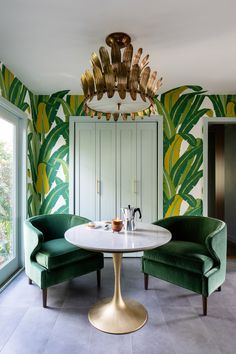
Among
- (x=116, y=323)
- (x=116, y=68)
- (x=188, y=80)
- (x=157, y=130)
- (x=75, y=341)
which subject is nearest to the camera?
(x=116, y=68)

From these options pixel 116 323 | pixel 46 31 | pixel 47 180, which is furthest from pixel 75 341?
pixel 46 31

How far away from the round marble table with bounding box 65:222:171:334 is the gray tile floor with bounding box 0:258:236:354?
0.07 m

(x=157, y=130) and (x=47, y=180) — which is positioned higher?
(x=157, y=130)

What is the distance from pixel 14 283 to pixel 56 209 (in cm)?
113

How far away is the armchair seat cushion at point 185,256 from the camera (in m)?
2.08

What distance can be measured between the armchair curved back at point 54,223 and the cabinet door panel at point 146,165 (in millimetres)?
1060

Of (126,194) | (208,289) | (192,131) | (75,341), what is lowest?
(75,341)

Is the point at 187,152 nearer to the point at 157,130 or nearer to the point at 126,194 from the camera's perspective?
the point at 157,130

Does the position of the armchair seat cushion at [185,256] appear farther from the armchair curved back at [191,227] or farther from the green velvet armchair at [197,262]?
the armchair curved back at [191,227]

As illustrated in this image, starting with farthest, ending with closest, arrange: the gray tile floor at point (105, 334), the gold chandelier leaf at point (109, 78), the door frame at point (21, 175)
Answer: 1. the door frame at point (21, 175)
2. the gray tile floor at point (105, 334)
3. the gold chandelier leaf at point (109, 78)

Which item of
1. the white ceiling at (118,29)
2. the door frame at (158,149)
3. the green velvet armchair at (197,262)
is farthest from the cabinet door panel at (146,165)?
the green velvet armchair at (197,262)

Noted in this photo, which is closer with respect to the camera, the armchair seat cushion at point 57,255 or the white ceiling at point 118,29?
the white ceiling at point 118,29

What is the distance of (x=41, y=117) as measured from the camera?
11.3ft

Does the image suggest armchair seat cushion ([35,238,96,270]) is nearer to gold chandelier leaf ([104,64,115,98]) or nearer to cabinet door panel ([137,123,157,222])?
cabinet door panel ([137,123,157,222])
